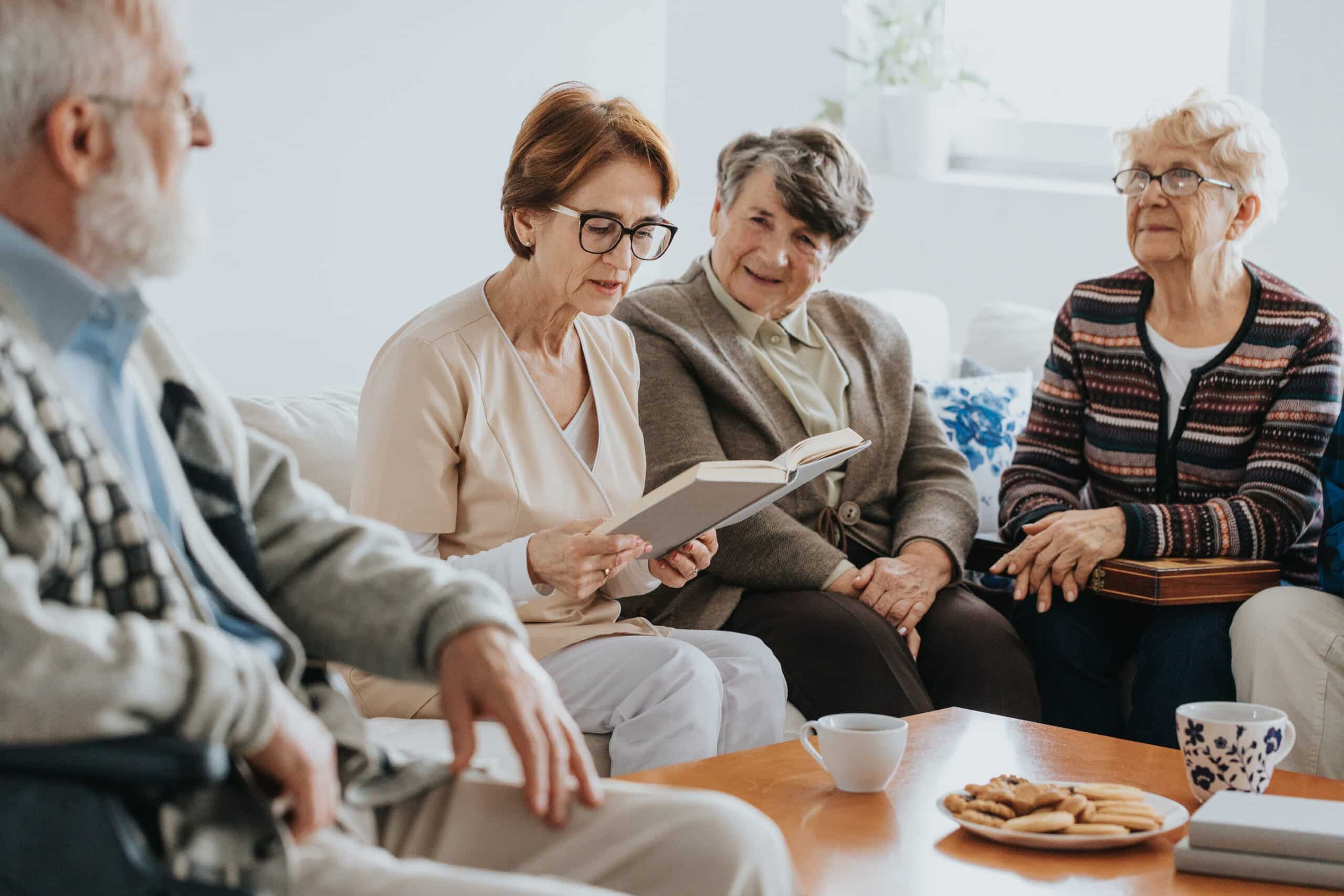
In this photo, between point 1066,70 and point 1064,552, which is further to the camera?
point 1066,70

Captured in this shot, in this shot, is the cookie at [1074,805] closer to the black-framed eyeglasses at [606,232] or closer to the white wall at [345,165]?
the black-framed eyeglasses at [606,232]

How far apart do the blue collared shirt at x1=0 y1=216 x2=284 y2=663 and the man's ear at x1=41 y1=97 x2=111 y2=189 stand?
54 millimetres

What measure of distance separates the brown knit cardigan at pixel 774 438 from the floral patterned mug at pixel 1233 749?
897 millimetres

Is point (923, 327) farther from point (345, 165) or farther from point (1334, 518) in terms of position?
point (345, 165)

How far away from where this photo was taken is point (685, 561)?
187cm

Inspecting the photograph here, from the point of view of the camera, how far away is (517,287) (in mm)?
1947

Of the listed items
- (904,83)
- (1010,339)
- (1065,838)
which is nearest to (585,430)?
(1065,838)

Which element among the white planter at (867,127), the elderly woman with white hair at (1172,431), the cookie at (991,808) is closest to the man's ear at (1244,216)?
the elderly woman with white hair at (1172,431)

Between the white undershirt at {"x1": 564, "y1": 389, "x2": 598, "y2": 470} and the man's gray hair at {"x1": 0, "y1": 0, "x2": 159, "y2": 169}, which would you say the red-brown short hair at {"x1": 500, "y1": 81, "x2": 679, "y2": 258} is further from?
the man's gray hair at {"x1": 0, "y1": 0, "x2": 159, "y2": 169}

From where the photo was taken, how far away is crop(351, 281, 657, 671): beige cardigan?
174 cm

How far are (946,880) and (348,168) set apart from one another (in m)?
1.93

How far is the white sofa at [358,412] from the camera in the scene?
169cm

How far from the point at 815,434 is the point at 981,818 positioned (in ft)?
3.88

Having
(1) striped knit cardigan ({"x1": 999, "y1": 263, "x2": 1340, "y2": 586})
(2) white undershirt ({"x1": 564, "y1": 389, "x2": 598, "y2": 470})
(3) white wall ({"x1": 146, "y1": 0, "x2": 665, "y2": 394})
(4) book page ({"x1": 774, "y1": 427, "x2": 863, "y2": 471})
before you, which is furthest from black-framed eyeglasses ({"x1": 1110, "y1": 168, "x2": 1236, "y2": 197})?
(3) white wall ({"x1": 146, "y1": 0, "x2": 665, "y2": 394})
